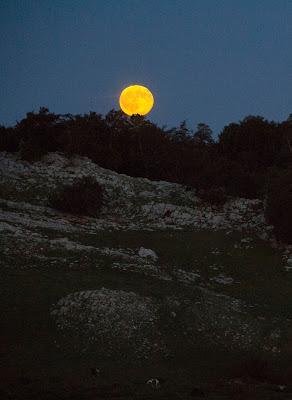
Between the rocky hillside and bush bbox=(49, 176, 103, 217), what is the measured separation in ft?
1.95

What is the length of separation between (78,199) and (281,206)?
10.1 meters

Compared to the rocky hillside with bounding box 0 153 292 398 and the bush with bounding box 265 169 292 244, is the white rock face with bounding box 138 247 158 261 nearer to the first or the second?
the rocky hillside with bounding box 0 153 292 398

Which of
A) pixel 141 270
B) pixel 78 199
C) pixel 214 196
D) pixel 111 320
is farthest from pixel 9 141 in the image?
pixel 111 320

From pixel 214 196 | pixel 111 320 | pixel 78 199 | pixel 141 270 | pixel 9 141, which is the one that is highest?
pixel 9 141

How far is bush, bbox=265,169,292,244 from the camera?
24.5 m

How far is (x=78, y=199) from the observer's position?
27.4 metres

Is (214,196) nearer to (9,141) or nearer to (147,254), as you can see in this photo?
(147,254)

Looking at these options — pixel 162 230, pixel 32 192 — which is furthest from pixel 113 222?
pixel 32 192

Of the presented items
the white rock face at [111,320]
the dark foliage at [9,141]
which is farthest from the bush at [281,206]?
the dark foliage at [9,141]

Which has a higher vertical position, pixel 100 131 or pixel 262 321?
pixel 100 131

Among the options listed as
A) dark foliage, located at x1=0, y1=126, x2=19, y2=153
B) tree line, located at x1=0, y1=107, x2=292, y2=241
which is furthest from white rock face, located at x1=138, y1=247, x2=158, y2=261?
dark foliage, located at x1=0, y1=126, x2=19, y2=153

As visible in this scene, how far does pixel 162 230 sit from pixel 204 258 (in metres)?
3.85

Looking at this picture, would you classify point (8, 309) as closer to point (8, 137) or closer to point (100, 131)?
point (8, 137)

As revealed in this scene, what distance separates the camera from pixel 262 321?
1594cm
